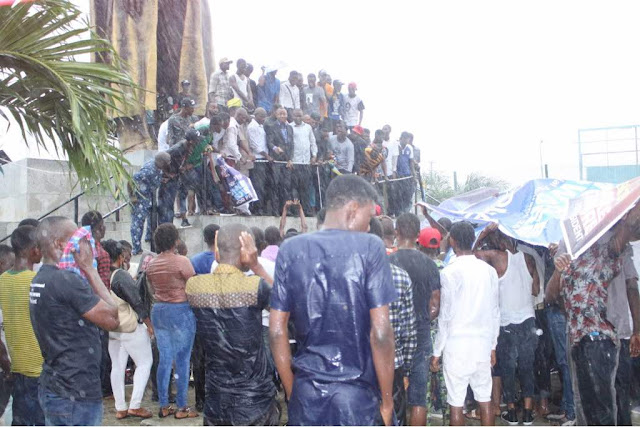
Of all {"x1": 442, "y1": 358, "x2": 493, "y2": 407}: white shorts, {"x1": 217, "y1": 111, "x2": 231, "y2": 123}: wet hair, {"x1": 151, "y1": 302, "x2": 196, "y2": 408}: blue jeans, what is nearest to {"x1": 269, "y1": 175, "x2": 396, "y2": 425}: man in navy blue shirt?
{"x1": 442, "y1": 358, "x2": 493, "y2": 407}: white shorts

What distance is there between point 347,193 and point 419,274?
2.17 metres

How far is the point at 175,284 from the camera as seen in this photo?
6.35 metres

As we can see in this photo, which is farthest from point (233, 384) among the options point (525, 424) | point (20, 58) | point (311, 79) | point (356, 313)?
point (311, 79)

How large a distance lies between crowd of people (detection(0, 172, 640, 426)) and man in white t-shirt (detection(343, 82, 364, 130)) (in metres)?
8.47

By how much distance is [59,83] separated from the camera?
4.95 meters

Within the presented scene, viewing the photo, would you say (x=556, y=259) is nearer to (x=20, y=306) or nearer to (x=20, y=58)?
(x=20, y=306)

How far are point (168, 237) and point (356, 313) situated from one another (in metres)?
3.58

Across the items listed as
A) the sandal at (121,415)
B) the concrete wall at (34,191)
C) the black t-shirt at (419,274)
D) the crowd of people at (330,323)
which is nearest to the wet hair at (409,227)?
the crowd of people at (330,323)

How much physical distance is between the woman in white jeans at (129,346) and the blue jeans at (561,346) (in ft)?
13.5

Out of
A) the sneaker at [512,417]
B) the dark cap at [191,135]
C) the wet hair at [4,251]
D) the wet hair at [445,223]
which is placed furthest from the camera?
the dark cap at [191,135]

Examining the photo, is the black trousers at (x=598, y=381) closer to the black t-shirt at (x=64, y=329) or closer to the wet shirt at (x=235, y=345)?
the wet shirt at (x=235, y=345)

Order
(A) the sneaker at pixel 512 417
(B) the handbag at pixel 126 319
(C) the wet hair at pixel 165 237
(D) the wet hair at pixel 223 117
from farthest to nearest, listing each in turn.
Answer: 1. (D) the wet hair at pixel 223 117
2. (A) the sneaker at pixel 512 417
3. (C) the wet hair at pixel 165 237
4. (B) the handbag at pixel 126 319

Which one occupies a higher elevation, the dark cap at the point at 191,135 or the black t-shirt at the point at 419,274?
the dark cap at the point at 191,135

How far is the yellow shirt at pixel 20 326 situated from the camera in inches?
183
